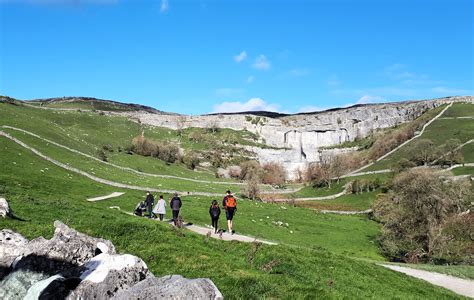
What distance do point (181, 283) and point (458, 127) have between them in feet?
434

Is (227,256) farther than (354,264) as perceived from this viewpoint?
No

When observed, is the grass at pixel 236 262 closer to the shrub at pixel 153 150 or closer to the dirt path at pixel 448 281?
the dirt path at pixel 448 281

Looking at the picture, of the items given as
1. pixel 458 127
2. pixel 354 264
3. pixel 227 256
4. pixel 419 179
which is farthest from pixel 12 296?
pixel 458 127

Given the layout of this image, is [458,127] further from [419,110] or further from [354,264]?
[354,264]

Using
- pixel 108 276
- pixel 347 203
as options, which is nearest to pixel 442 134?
pixel 347 203

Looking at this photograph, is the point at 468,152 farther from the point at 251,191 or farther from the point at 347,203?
the point at 251,191

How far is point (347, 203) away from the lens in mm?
79125

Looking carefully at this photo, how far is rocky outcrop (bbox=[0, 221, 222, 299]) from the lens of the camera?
825cm

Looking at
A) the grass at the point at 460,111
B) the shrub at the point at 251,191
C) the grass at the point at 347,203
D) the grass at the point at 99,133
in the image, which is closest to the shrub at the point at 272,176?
the grass at the point at 99,133

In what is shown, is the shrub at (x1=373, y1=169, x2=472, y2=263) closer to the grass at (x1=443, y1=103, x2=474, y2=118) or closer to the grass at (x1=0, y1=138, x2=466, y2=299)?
the grass at (x1=0, y1=138, x2=466, y2=299)

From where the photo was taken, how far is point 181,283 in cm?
815

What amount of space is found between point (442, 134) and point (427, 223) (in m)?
85.7

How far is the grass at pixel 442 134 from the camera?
107m

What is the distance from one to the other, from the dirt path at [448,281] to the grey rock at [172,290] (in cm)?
1936
